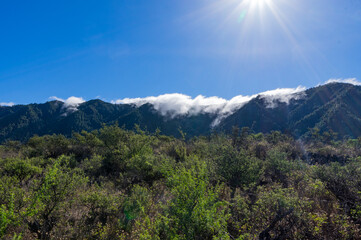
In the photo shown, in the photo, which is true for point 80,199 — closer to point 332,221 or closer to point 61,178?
point 61,178

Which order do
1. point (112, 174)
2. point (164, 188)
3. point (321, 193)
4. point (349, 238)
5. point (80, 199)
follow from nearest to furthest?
A: 1. point (349, 238)
2. point (80, 199)
3. point (321, 193)
4. point (164, 188)
5. point (112, 174)

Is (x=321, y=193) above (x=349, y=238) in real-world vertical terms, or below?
above

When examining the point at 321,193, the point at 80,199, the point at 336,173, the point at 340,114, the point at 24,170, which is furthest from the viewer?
the point at 340,114

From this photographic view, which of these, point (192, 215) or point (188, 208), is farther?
point (188, 208)

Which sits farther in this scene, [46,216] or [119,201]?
[119,201]

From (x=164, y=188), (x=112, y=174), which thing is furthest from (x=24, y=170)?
(x=164, y=188)

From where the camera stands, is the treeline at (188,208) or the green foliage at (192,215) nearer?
the green foliage at (192,215)

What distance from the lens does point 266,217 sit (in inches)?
276

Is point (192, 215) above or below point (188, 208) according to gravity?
below

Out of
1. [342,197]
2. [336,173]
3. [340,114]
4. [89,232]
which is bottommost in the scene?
[89,232]

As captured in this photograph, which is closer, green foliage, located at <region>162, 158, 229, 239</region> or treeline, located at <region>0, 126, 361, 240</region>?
green foliage, located at <region>162, 158, 229, 239</region>

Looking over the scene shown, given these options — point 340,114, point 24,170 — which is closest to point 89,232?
point 24,170

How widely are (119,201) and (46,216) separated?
121 inches

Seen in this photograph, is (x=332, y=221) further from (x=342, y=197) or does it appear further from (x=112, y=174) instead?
(x=112, y=174)
